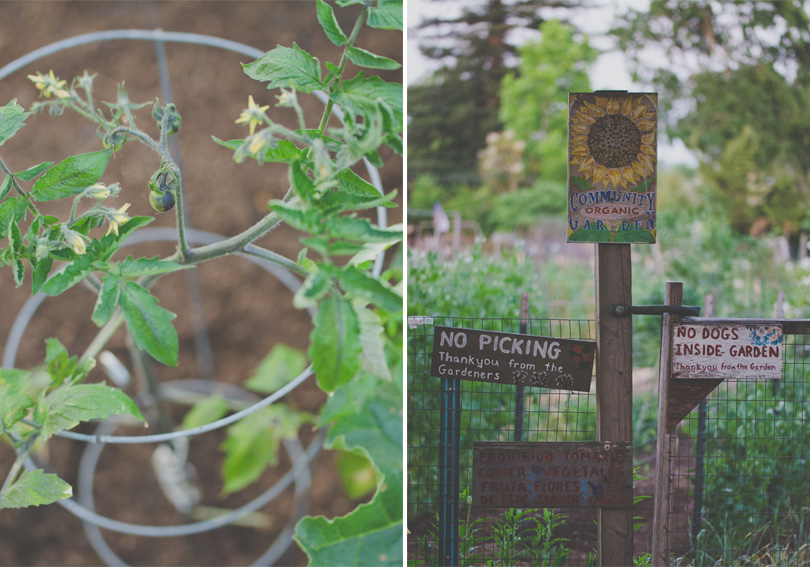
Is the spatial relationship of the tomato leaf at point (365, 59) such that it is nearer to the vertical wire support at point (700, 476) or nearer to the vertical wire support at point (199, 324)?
the vertical wire support at point (700, 476)

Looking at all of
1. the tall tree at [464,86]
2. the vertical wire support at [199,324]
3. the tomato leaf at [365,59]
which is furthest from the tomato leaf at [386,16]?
the tall tree at [464,86]

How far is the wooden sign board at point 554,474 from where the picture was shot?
3.07 ft

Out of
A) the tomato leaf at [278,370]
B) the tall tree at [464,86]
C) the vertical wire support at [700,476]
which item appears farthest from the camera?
the tall tree at [464,86]

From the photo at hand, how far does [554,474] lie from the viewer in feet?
3.08

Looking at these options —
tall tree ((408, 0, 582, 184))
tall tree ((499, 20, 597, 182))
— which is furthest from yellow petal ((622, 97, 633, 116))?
tall tree ((499, 20, 597, 182))

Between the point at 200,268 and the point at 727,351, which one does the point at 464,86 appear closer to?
the point at 200,268

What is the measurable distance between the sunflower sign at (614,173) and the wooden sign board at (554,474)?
0.32 meters

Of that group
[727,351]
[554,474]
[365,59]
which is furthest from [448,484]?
[365,59]

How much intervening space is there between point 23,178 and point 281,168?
4.40 ft

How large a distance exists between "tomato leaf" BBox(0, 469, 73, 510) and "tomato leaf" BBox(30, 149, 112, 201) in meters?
0.33

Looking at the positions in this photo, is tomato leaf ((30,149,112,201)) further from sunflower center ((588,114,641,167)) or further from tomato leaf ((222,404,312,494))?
tomato leaf ((222,404,312,494))

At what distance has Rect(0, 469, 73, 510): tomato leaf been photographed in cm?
72

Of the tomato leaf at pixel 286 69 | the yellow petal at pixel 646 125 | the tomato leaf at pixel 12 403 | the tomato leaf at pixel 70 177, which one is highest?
the yellow petal at pixel 646 125

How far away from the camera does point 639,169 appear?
0.92 meters
